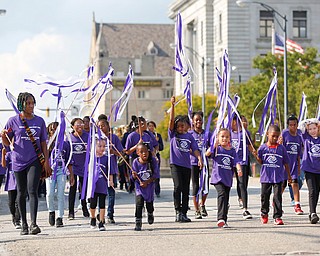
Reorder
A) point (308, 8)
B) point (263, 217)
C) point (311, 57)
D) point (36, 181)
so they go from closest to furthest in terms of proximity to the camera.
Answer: point (36, 181), point (263, 217), point (311, 57), point (308, 8)

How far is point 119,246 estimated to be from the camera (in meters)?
12.2

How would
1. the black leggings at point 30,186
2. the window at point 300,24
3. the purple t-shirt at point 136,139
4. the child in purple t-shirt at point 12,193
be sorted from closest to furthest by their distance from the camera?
the black leggings at point 30,186 → the child in purple t-shirt at point 12,193 → the purple t-shirt at point 136,139 → the window at point 300,24

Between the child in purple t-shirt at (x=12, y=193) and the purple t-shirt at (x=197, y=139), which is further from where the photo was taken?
the purple t-shirt at (x=197, y=139)

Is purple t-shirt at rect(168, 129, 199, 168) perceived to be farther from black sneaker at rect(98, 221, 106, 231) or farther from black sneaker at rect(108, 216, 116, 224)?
black sneaker at rect(98, 221, 106, 231)

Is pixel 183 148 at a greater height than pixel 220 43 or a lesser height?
lesser

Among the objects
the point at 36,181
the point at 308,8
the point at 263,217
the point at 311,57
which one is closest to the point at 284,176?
the point at 263,217

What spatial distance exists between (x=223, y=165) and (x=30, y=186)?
2839 mm

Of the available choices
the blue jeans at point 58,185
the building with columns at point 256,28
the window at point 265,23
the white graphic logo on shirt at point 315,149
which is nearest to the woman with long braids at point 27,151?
the blue jeans at point 58,185

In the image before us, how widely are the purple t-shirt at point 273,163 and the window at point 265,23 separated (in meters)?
68.5

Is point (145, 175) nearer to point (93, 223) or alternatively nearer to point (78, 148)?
point (93, 223)

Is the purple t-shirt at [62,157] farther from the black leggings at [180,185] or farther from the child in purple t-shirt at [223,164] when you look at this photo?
the child in purple t-shirt at [223,164]

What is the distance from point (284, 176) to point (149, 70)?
119226mm

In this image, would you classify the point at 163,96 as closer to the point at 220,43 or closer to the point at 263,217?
the point at 220,43

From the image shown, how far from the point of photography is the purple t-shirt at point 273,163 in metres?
15.1
